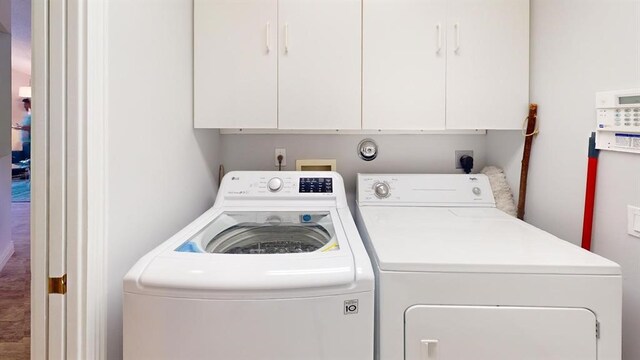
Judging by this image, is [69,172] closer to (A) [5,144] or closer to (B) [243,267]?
(B) [243,267]

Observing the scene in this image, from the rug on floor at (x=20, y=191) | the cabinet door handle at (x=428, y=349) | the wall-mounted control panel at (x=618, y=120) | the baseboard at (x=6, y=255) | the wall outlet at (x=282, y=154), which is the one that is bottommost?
the baseboard at (x=6, y=255)

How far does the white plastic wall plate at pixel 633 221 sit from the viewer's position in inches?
45.2

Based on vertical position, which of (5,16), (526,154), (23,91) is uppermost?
(5,16)

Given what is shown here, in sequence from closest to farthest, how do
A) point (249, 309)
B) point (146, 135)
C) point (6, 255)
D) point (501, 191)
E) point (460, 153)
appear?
point (249, 309)
point (146, 135)
point (501, 191)
point (460, 153)
point (6, 255)

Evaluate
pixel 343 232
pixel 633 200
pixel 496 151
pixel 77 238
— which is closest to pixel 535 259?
pixel 633 200

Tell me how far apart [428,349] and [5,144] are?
4.31 meters

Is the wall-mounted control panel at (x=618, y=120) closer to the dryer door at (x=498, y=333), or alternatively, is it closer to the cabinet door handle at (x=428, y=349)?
the dryer door at (x=498, y=333)

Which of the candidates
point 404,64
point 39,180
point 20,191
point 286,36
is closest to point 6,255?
point 20,191

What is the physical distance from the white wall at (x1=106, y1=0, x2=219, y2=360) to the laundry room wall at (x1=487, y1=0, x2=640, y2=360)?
69.4 inches

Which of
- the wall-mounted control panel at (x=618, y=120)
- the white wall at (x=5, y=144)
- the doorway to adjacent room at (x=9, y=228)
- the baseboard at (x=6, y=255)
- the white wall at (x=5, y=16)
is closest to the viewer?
the wall-mounted control panel at (x=618, y=120)

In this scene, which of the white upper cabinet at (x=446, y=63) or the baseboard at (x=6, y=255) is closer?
the white upper cabinet at (x=446, y=63)

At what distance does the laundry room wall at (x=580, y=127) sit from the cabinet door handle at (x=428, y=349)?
29.8 inches

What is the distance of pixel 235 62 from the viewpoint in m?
1.76

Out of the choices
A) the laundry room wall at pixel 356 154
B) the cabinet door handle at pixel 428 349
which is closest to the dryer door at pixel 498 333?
the cabinet door handle at pixel 428 349
